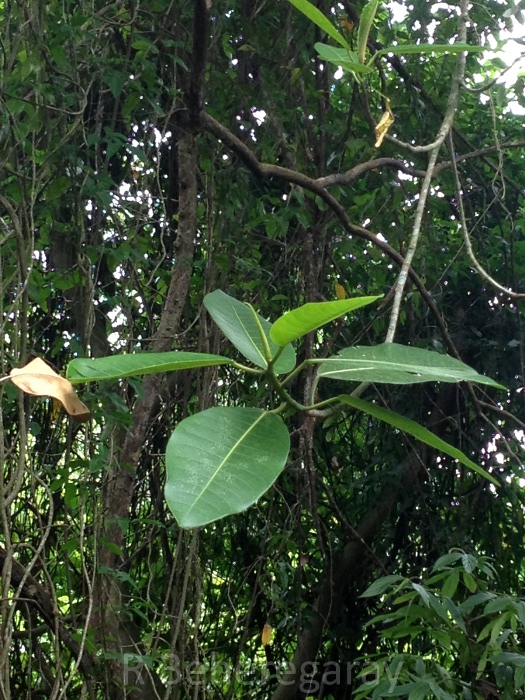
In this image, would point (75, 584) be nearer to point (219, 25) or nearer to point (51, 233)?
point (51, 233)

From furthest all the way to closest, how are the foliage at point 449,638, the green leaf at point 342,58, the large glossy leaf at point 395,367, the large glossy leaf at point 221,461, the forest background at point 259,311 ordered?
the forest background at point 259,311
the foliage at point 449,638
the green leaf at point 342,58
the large glossy leaf at point 395,367
the large glossy leaf at point 221,461

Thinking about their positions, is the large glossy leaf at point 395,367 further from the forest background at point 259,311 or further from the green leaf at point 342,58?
the forest background at point 259,311

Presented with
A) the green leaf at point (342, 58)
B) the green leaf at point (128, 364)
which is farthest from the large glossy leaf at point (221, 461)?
the green leaf at point (342, 58)

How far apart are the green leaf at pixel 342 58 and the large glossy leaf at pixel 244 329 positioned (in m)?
0.25

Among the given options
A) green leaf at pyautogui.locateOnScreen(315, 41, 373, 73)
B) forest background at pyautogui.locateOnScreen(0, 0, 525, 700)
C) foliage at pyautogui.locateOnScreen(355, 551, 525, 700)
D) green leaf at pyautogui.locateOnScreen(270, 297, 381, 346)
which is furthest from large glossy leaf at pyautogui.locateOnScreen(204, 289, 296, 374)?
foliage at pyautogui.locateOnScreen(355, 551, 525, 700)

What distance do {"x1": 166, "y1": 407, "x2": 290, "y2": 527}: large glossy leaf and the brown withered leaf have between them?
0.06m

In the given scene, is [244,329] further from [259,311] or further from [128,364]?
[259,311]

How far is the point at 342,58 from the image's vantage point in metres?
0.79

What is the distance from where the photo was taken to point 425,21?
222cm

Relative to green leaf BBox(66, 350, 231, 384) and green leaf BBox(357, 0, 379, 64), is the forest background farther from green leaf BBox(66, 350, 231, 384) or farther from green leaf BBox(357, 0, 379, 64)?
green leaf BBox(66, 350, 231, 384)

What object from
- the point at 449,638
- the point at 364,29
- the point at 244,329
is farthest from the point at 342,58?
the point at 449,638

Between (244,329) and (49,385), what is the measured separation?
0.20m

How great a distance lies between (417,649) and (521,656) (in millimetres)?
864

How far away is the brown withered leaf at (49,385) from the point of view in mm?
456
